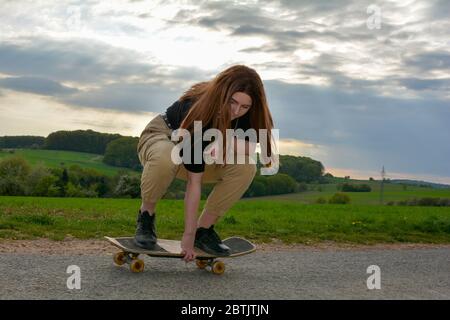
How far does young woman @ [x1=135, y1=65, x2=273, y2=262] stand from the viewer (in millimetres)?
5191

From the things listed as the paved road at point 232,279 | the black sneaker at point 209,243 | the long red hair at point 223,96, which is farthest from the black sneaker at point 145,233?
the long red hair at point 223,96

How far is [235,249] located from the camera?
5988mm

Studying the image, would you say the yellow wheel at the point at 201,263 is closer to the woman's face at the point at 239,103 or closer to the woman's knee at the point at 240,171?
the woman's knee at the point at 240,171

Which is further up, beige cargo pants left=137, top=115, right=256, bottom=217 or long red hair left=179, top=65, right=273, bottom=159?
long red hair left=179, top=65, right=273, bottom=159

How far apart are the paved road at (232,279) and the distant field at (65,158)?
45.8 meters

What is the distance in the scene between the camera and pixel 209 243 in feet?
18.8

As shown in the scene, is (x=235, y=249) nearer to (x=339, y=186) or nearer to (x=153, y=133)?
(x=153, y=133)

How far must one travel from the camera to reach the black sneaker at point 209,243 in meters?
5.69

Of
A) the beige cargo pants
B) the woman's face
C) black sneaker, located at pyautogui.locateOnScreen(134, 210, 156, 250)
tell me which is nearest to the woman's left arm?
the beige cargo pants

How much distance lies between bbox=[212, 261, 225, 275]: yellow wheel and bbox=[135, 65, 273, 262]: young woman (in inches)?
7.0

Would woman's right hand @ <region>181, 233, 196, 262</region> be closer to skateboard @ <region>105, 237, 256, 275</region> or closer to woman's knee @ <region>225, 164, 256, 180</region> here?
skateboard @ <region>105, 237, 256, 275</region>

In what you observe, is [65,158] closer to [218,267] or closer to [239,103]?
[218,267]

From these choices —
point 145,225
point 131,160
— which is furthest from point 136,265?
point 131,160
